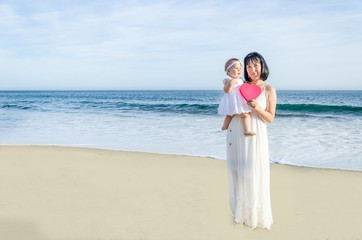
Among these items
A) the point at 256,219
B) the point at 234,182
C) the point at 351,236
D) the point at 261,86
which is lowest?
the point at 351,236

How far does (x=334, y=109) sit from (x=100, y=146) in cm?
1810

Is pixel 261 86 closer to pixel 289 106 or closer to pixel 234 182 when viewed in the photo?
pixel 234 182

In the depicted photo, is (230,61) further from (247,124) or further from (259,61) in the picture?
(247,124)

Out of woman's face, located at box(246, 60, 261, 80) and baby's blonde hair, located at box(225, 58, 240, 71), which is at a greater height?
baby's blonde hair, located at box(225, 58, 240, 71)

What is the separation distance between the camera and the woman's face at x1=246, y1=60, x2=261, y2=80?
2635 mm

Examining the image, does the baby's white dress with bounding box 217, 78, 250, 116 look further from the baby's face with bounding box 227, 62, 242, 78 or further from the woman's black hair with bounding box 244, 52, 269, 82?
the woman's black hair with bounding box 244, 52, 269, 82

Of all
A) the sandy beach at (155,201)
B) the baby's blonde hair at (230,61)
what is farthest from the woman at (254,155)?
the sandy beach at (155,201)

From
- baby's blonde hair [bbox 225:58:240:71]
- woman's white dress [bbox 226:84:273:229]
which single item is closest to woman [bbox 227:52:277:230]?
woman's white dress [bbox 226:84:273:229]

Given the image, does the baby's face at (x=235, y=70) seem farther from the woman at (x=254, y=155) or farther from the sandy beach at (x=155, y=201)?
the sandy beach at (x=155, y=201)

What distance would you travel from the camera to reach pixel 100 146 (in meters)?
8.83

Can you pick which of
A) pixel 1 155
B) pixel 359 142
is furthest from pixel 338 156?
pixel 1 155

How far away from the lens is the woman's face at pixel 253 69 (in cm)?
263

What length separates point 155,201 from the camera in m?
4.66

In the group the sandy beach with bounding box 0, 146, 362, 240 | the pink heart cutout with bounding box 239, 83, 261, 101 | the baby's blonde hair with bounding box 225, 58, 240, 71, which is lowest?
the sandy beach with bounding box 0, 146, 362, 240
